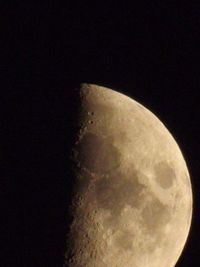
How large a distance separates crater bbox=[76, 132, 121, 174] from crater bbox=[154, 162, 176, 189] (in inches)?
18.4

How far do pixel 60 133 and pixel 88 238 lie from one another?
3.37ft

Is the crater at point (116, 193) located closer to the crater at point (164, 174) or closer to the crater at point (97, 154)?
the crater at point (97, 154)

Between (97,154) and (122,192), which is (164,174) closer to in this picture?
(122,192)

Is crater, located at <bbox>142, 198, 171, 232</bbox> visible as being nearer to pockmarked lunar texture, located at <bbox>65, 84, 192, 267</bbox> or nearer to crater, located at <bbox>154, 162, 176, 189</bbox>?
pockmarked lunar texture, located at <bbox>65, 84, 192, 267</bbox>

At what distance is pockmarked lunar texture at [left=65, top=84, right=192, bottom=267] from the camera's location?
516cm

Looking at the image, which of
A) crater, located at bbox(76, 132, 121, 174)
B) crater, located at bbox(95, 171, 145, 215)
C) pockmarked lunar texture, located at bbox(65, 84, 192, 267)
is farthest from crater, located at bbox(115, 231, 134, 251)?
crater, located at bbox(76, 132, 121, 174)

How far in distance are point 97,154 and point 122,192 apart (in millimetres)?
430

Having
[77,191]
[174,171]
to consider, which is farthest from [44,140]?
[174,171]

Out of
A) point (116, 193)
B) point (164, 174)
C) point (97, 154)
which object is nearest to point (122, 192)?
point (116, 193)

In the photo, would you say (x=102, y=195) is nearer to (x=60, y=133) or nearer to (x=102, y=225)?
(x=102, y=225)

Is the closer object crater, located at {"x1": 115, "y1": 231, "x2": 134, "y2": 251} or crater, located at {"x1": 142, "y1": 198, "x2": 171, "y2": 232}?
crater, located at {"x1": 115, "y1": 231, "x2": 134, "y2": 251}

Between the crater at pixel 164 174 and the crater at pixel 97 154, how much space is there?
0.47 metres

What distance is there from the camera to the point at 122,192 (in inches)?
205

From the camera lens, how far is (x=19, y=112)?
5.39 meters
